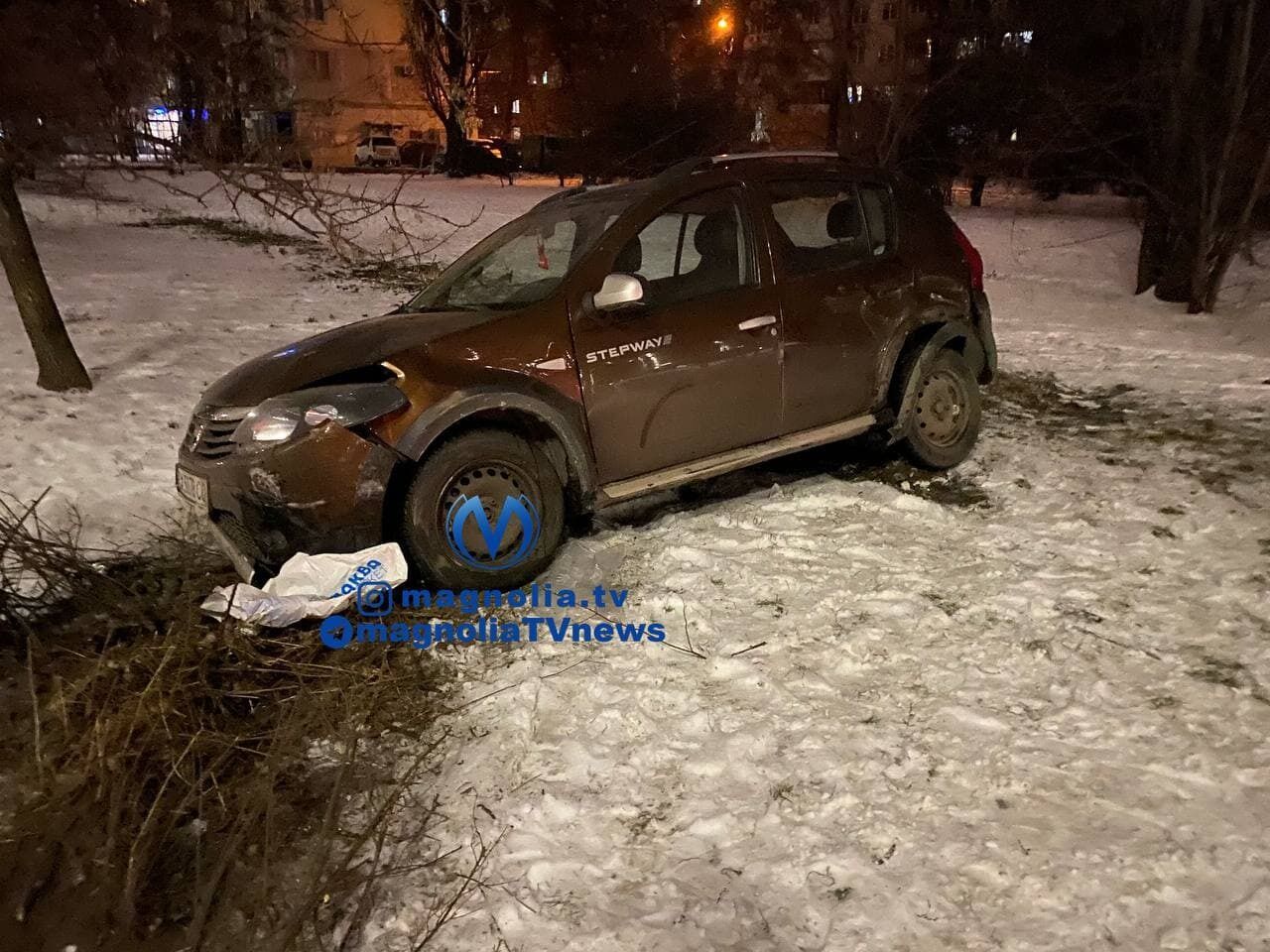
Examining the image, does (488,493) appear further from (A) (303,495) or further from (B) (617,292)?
(B) (617,292)

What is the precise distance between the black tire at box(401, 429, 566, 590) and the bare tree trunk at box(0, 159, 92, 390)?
4.68 metres

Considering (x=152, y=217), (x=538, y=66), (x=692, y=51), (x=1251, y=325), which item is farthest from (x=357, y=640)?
(x=538, y=66)

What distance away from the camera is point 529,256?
4977mm

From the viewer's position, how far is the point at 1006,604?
4.15 metres

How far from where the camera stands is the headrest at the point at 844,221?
528 centimetres

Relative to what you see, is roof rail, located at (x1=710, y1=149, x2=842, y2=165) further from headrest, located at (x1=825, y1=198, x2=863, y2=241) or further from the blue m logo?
the blue m logo

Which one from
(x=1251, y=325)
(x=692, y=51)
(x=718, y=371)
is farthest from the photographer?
(x=692, y=51)

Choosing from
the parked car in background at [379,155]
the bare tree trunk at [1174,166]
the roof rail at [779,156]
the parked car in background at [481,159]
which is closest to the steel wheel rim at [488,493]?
the roof rail at [779,156]

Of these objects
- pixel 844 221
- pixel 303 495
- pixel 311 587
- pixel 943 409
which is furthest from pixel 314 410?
pixel 943 409

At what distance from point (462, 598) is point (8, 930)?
199 centimetres

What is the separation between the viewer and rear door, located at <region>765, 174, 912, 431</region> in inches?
194

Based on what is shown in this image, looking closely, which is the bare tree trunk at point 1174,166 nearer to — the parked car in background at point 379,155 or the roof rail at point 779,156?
the roof rail at point 779,156

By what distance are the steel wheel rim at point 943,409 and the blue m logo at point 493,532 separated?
2.63 metres

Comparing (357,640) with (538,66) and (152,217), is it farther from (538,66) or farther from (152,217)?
(538,66)
